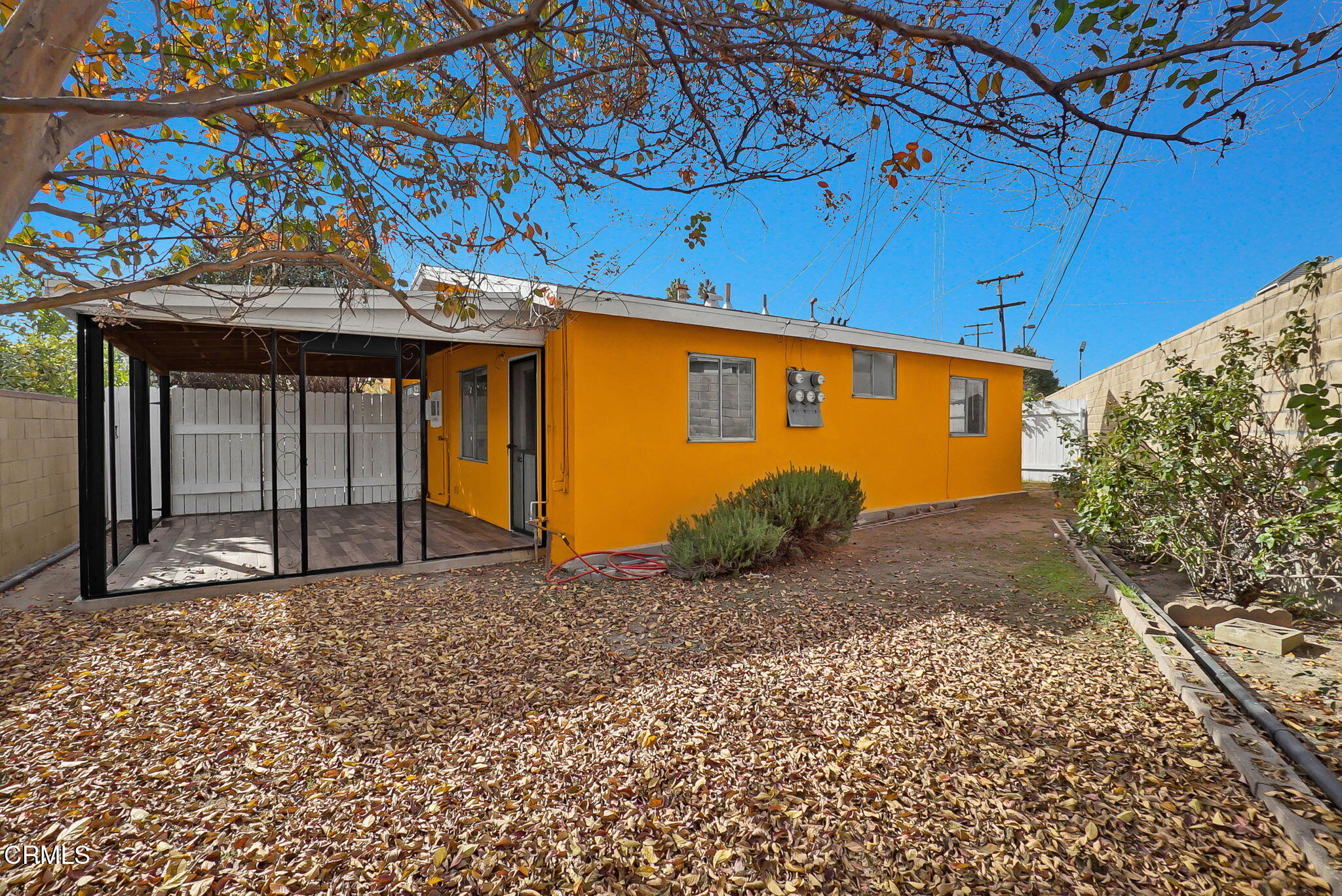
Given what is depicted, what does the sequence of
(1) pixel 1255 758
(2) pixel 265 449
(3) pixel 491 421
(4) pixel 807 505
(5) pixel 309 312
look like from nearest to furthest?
(1) pixel 1255 758 < (5) pixel 309 312 < (4) pixel 807 505 < (3) pixel 491 421 < (2) pixel 265 449

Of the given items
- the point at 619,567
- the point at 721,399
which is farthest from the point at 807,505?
the point at 619,567

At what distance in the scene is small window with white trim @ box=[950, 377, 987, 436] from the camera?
10.5 meters

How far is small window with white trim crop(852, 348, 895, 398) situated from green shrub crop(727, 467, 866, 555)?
2.48 meters

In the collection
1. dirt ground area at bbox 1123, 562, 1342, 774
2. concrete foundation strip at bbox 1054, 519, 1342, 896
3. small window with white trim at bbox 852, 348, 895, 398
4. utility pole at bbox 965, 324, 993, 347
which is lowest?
dirt ground area at bbox 1123, 562, 1342, 774

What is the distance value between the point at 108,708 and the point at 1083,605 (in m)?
6.40

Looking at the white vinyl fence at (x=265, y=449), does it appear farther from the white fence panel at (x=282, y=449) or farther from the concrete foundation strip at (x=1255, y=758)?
the concrete foundation strip at (x=1255, y=758)

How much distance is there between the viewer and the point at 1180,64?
221 centimetres

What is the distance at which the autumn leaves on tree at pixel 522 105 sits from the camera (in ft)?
6.64

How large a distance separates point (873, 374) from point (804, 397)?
1733mm

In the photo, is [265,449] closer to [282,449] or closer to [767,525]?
[282,449]

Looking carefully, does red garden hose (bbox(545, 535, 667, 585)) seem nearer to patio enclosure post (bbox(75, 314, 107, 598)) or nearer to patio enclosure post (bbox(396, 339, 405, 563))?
patio enclosure post (bbox(396, 339, 405, 563))

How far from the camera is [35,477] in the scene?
19.8 feet

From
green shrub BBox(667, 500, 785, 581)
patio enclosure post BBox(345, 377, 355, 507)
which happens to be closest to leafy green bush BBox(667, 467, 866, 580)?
green shrub BBox(667, 500, 785, 581)

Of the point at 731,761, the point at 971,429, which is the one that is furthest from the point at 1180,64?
the point at 971,429
